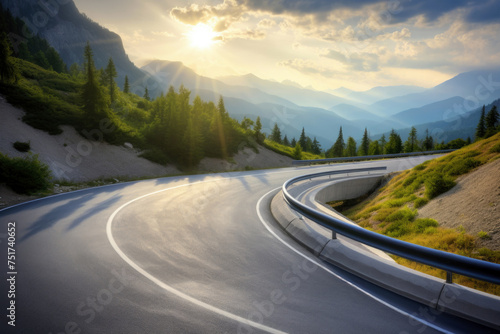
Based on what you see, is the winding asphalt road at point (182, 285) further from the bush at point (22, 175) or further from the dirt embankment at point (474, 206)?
the dirt embankment at point (474, 206)

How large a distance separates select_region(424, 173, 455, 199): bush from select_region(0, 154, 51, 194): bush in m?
21.7

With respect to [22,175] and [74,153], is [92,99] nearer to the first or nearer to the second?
[74,153]

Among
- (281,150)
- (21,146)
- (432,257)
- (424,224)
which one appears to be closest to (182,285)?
(432,257)

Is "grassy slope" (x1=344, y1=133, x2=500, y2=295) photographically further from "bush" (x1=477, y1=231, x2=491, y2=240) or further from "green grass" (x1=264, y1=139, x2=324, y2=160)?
"green grass" (x1=264, y1=139, x2=324, y2=160)

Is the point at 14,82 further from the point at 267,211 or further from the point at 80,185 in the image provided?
the point at 267,211

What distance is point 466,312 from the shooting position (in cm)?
427

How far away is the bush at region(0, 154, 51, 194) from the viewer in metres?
13.6

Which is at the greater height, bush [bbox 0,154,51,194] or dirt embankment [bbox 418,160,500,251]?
bush [bbox 0,154,51,194]

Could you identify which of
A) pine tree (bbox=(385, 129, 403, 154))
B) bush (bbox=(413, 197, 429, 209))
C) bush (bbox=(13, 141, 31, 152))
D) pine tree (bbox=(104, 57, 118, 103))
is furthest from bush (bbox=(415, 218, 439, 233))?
pine tree (bbox=(385, 129, 403, 154))

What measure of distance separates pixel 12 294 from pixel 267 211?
8.59 metres

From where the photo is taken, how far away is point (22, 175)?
14.1 metres

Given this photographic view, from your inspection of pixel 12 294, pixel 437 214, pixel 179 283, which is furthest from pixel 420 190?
pixel 12 294

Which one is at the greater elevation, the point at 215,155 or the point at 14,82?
the point at 14,82

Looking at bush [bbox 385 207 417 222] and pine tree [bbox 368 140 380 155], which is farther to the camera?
pine tree [bbox 368 140 380 155]
